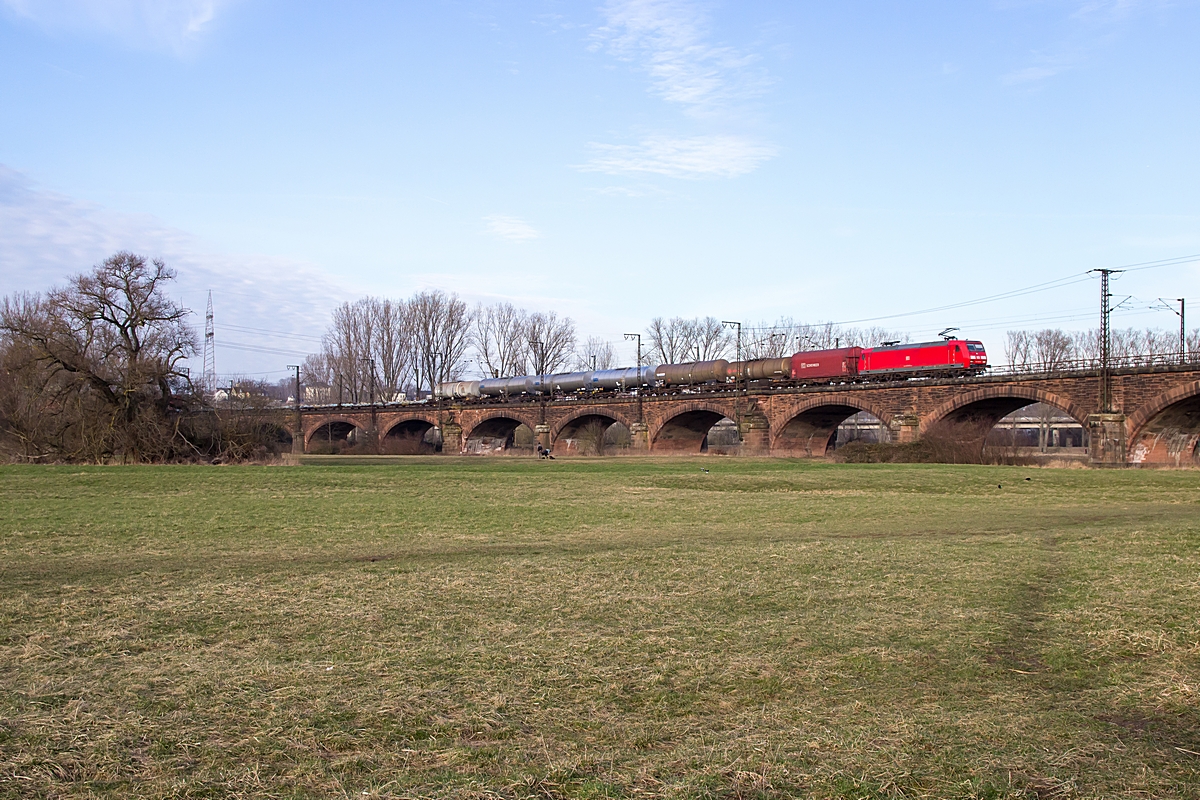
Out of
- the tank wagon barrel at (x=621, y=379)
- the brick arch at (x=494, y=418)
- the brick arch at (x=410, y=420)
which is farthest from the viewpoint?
the brick arch at (x=410, y=420)

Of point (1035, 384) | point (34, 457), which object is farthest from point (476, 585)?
point (1035, 384)

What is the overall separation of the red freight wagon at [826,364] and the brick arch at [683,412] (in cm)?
502

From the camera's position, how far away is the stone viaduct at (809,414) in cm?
4300

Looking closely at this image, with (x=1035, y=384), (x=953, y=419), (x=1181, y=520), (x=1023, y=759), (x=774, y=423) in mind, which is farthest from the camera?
(x=774, y=423)

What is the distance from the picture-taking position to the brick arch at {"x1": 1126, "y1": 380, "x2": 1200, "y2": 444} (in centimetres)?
4059

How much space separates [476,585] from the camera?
35.4 feet

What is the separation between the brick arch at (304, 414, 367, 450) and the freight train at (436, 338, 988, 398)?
8.81 meters

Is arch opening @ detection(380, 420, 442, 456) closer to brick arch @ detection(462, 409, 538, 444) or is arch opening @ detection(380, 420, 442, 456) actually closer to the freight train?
brick arch @ detection(462, 409, 538, 444)

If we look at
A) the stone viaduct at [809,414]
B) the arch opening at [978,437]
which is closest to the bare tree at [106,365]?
the stone viaduct at [809,414]

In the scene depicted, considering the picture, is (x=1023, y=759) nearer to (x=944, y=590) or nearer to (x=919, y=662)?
(x=919, y=662)

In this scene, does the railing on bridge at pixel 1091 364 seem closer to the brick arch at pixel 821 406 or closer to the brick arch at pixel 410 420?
the brick arch at pixel 821 406

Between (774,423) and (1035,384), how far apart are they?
17.5 metres

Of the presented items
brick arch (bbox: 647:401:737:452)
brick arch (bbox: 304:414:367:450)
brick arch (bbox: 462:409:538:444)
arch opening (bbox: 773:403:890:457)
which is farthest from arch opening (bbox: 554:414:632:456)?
brick arch (bbox: 304:414:367:450)

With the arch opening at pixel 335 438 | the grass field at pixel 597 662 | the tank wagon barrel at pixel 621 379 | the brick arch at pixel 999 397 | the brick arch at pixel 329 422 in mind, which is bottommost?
the grass field at pixel 597 662
